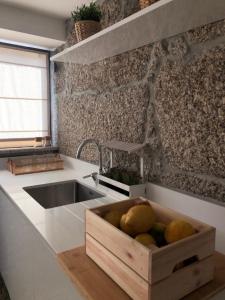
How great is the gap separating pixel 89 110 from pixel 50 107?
2.79ft

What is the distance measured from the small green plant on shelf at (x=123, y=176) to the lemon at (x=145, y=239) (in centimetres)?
71

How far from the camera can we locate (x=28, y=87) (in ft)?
8.59

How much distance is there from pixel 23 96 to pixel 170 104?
5.79ft

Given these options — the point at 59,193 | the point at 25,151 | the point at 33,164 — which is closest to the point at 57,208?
the point at 59,193

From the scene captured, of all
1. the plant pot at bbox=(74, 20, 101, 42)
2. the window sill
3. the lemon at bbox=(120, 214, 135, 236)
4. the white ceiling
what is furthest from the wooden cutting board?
the white ceiling

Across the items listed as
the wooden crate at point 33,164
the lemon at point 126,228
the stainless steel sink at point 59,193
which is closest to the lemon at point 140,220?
the lemon at point 126,228

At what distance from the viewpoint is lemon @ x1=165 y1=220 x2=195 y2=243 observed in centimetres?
76

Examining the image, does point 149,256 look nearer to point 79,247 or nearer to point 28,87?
point 79,247

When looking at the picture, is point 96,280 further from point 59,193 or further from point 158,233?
point 59,193

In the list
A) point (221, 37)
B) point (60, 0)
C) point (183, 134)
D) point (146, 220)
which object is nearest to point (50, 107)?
point (60, 0)

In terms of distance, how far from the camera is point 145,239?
753 millimetres

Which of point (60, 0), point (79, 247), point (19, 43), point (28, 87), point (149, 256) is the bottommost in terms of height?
point (79, 247)

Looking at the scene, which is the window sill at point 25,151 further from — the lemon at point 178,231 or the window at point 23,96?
the lemon at point 178,231

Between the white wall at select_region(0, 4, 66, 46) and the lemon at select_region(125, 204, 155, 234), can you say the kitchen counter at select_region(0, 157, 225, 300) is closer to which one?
the lemon at select_region(125, 204, 155, 234)
